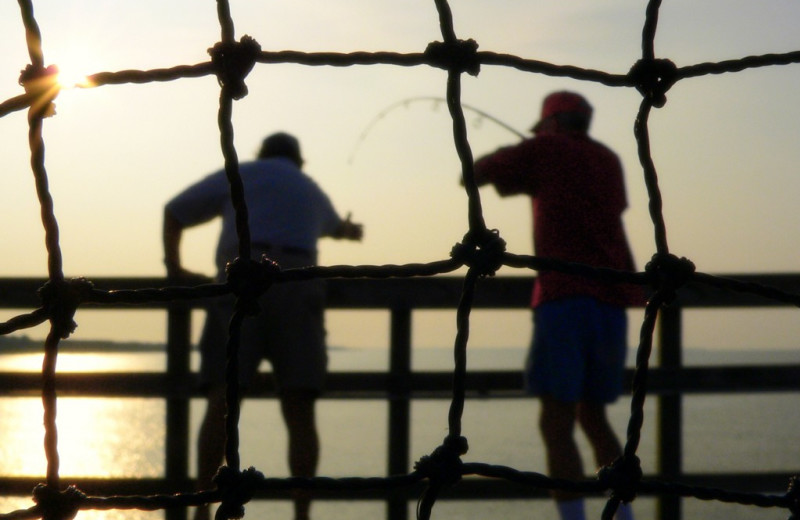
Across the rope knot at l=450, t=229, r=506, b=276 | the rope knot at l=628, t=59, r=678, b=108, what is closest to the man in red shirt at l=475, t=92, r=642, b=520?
the rope knot at l=628, t=59, r=678, b=108

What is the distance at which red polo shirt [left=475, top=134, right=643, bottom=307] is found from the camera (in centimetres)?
274

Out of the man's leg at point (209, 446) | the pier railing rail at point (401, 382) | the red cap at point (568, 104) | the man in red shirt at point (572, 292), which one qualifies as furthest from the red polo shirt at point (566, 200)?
the man's leg at point (209, 446)

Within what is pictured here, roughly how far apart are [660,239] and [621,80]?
0.21 m

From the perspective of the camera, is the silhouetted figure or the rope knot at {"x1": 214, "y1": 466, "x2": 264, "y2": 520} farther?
the silhouetted figure

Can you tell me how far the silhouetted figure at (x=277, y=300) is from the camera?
9.69ft

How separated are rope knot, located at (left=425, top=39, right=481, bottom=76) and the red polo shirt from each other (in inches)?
51.2

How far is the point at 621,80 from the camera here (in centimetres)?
147

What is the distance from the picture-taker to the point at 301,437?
300cm

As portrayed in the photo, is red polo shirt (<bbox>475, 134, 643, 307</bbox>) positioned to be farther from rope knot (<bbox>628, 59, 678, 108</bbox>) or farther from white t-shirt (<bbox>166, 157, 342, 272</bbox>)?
rope knot (<bbox>628, 59, 678, 108</bbox>)

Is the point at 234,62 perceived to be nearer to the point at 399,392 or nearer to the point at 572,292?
the point at 572,292

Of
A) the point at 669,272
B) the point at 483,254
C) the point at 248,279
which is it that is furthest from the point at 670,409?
the point at 248,279

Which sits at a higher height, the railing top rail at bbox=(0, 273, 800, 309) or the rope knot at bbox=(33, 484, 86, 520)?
the railing top rail at bbox=(0, 273, 800, 309)

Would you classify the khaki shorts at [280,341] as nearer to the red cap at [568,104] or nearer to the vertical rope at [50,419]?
the red cap at [568,104]

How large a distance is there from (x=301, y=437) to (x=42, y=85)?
1800 millimetres
